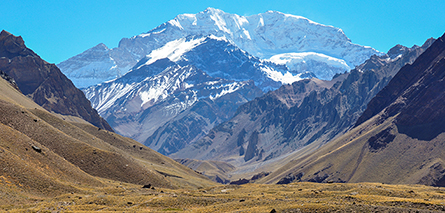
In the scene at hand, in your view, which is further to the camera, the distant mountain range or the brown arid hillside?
the brown arid hillside

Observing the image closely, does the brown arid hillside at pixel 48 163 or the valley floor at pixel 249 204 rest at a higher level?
the brown arid hillside at pixel 48 163

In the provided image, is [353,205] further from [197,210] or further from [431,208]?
[197,210]

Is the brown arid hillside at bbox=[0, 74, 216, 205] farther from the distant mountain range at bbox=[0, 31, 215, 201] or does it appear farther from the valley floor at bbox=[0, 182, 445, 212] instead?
the valley floor at bbox=[0, 182, 445, 212]

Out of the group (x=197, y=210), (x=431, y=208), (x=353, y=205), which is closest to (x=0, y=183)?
(x=197, y=210)

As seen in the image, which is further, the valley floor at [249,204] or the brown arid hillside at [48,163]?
the brown arid hillside at [48,163]

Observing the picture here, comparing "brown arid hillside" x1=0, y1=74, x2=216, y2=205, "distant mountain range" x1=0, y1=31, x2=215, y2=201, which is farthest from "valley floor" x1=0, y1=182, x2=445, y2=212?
"distant mountain range" x1=0, y1=31, x2=215, y2=201

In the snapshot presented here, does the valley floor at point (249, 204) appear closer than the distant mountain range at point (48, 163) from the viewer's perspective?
Yes

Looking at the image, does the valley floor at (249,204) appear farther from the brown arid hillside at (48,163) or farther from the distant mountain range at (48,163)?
the distant mountain range at (48,163)

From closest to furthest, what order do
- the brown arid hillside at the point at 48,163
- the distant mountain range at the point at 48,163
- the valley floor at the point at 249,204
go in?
1. the valley floor at the point at 249,204
2. the distant mountain range at the point at 48,163
3. the brown arid hillside at the point at 48,163

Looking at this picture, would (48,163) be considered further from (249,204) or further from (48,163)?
(249,204)

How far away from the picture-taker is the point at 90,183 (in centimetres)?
10069

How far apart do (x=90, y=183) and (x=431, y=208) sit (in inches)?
3043

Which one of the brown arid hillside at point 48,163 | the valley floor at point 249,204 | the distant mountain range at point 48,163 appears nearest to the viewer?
the valley floor at point 249,204

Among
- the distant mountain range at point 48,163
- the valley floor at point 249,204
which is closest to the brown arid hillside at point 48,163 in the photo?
the distant mountain range at point 48,163
